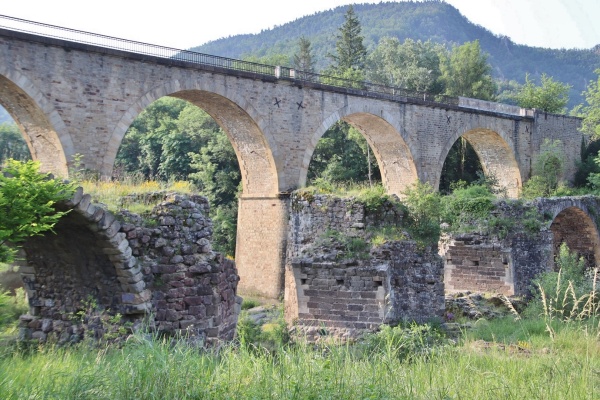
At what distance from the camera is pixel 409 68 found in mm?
38531

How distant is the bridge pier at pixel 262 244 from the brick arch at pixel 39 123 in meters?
6.63

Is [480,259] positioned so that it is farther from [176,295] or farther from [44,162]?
[44,162]

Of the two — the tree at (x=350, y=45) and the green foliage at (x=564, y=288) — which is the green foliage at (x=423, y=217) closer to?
the green foliage at (x=564, y=288)

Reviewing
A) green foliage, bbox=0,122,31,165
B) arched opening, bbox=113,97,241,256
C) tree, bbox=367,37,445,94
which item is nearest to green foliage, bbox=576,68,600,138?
tree, bbox=367,37,445,94

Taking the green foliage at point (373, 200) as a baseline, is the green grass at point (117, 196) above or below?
below

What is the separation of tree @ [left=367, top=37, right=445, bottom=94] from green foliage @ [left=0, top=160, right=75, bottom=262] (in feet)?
112

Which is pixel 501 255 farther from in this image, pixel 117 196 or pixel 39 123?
pixel 39 123

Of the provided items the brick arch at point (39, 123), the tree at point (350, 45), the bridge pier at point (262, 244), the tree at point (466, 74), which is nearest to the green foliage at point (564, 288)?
the bridge pier at point (262, 244)

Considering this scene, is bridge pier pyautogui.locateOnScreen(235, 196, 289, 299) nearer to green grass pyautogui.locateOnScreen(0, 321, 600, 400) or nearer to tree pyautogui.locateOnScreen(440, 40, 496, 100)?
green grass pyautogui.locateOnScreen(0, 321, 600, 400)

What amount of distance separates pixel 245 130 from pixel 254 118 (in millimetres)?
783

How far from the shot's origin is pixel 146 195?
731cm

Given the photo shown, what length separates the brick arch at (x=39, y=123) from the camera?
552 inches

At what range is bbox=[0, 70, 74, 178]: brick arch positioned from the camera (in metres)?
14.0

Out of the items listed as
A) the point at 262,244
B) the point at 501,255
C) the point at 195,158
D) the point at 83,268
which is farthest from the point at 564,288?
the point at 195,158
